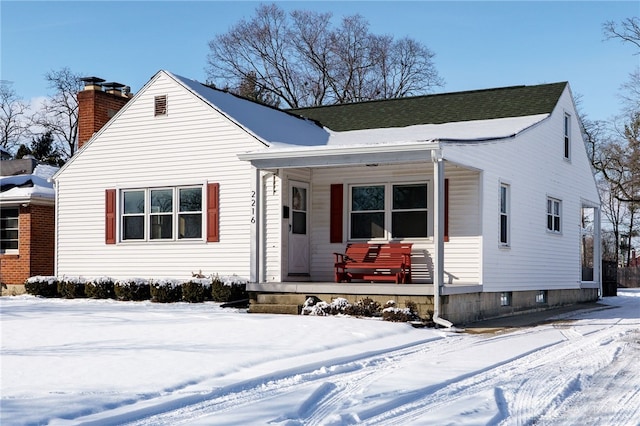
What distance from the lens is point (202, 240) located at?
60.8 ft

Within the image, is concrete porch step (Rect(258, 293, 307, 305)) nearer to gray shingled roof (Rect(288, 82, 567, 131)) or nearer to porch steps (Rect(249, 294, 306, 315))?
porch steps (Rect(249, 294, 306, 315))

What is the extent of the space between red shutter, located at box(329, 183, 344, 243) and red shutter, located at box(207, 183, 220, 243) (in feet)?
8.81

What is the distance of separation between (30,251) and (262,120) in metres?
8.09

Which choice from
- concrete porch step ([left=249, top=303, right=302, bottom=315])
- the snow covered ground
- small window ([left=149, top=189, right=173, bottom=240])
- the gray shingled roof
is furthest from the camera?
the gray shingled roof

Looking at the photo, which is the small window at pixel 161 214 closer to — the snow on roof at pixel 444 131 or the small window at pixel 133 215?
the small window at pixel 133 215

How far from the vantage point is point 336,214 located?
57.8 feet

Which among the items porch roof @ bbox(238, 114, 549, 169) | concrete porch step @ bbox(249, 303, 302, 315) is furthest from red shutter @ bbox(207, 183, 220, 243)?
concrete porch step @ bbox(249, 303, 302, 315)

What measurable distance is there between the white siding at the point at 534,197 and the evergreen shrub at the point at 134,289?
26.0 feet

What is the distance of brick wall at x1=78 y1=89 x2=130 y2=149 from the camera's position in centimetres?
2200

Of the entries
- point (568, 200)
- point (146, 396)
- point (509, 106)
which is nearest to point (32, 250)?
point (509, 106)

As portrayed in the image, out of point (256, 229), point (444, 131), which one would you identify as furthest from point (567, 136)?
point (256, 229)

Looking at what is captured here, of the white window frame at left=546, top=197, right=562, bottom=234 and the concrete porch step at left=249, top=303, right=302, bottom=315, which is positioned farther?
the white window frame at left=546, top=197, right=562, bottom=234

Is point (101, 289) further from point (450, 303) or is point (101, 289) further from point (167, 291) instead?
point (450, 303)

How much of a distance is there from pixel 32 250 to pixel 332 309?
11.5 m
